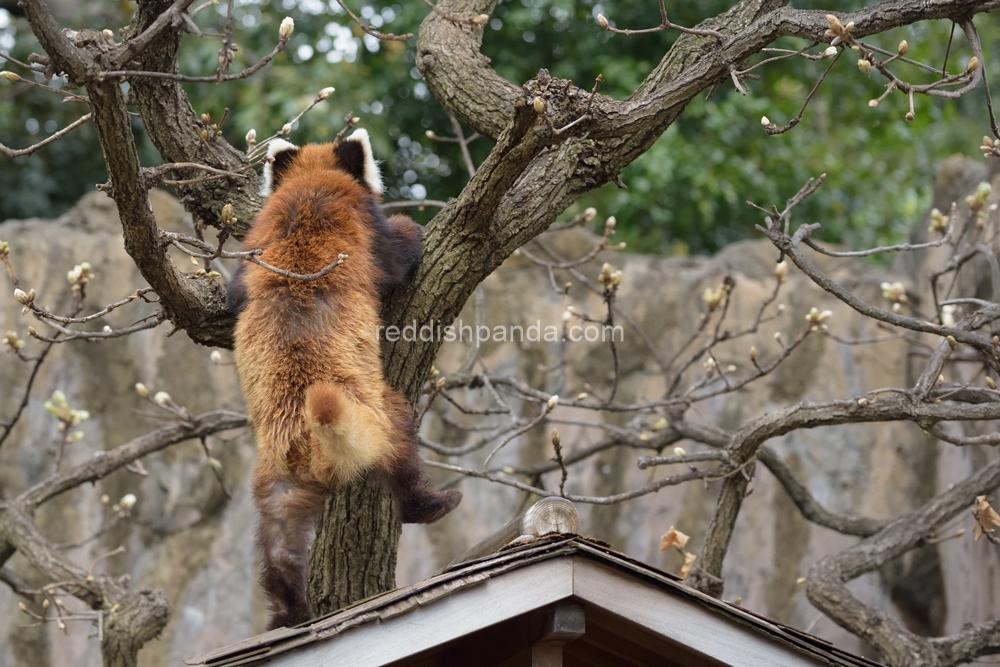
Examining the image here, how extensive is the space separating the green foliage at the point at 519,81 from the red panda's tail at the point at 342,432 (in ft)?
15.0

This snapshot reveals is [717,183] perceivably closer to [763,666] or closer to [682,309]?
[682,309]

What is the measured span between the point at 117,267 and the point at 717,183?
187 inches

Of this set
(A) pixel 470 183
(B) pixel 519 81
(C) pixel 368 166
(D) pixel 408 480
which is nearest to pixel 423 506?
(D) pixel 408 480

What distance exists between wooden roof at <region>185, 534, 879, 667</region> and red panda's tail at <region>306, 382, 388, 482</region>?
649 millimetres

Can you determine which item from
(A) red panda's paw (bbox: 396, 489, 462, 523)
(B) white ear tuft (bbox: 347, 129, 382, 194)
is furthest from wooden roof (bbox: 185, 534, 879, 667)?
(B) white ear tuft (bbox: 347, 129, 382, 194)

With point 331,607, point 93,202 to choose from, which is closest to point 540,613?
point 331,607

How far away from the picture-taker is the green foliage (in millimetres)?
7895

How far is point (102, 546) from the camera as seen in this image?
684cm

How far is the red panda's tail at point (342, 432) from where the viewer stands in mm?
3082

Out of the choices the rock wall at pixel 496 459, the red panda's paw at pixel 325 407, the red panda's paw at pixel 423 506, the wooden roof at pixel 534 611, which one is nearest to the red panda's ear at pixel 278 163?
the red panda's paw at pixel 325 407

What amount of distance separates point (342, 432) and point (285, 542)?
42cm

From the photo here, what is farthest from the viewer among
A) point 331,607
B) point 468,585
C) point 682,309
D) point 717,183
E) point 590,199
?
point 590,199

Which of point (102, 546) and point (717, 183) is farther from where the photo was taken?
point (717, 183)

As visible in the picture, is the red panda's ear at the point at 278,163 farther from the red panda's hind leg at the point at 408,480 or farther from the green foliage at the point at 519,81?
the green foliage at the point at 519,81
